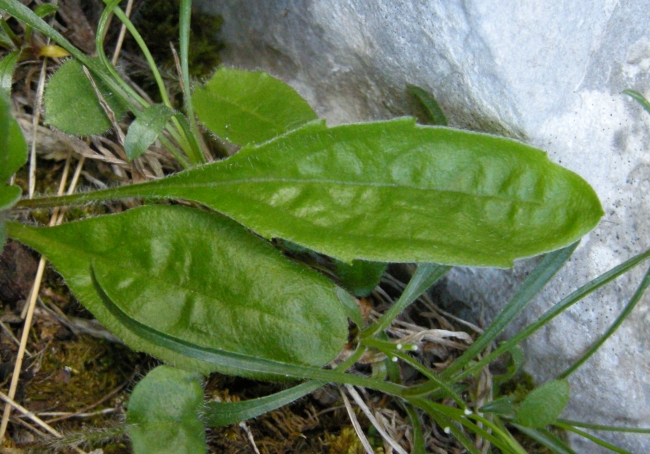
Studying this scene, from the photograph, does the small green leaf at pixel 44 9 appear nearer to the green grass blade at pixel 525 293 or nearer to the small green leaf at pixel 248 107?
the small green leaf at pixel 248 107

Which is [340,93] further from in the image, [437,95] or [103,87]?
[103,87]

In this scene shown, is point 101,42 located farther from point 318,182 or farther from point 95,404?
point 95,404

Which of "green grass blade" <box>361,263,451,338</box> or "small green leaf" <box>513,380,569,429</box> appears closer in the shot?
"small green leaf" <box>513,380,569,429</box>

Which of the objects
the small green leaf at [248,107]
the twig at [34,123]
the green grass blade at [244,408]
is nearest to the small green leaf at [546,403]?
the green grass blade at [244,408]

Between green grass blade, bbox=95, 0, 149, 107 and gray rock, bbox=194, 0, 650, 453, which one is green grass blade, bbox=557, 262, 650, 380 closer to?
gray rock, bbox=194, 0, 650, 453

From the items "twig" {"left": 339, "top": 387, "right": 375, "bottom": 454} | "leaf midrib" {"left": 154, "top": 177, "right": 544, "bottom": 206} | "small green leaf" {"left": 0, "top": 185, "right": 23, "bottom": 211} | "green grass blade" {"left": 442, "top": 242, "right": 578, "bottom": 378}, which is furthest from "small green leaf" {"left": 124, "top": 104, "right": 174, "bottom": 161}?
"green grass blade" {"left": 442, "top": 242, "right": 578, "bottom": 378}

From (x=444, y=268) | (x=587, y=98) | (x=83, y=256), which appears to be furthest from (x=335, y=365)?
(x=587, y=98)
